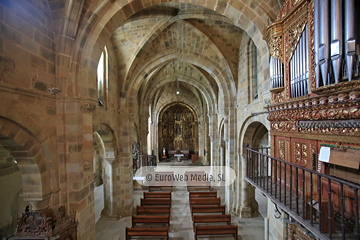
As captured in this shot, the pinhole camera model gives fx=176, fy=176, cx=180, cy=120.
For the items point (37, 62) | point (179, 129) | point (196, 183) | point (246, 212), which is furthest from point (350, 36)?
point (179, 129)

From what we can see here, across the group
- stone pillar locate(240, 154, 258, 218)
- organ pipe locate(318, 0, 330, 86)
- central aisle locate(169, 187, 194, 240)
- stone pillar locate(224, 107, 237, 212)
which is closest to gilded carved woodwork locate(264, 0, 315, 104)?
organ pipe locate(318, 0, 330, 86)

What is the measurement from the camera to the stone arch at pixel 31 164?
3.40 m

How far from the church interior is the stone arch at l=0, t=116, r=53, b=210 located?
0.02 meters

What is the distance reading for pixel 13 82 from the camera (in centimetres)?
322

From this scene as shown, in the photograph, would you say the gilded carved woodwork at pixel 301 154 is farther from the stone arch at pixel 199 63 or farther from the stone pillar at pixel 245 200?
the stone arch at pixel 199 63

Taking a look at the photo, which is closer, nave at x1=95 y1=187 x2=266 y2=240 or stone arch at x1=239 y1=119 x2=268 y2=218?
nave at x1=95 y1=187 x2=266 y2=240

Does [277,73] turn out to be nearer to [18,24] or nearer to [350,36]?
[350,36]

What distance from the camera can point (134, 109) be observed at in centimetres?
958

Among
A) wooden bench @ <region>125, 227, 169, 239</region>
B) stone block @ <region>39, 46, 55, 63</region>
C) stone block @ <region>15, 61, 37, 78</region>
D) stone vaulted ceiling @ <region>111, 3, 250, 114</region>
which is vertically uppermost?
stone vaulted ceiling @ <region>111, 3, 250, 114</region>

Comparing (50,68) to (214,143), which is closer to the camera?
(50,68)

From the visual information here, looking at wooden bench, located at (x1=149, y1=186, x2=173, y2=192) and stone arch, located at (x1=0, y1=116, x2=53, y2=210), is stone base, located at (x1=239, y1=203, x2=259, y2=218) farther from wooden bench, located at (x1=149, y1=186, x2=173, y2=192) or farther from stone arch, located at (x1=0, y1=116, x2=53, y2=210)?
stone arch, located at (x1=0, y1=116, x2=53, y2=210)

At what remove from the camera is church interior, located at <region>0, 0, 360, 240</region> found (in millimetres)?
2660

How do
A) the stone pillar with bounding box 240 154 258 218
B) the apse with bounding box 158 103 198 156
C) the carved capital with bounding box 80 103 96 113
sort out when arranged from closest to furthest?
the carved capital with bounding box 80 103 96 113
the stone pillar with bounding box 240 154 258 218
the apse with bounding box 158 103 198 156

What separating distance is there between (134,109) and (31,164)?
606 cm
